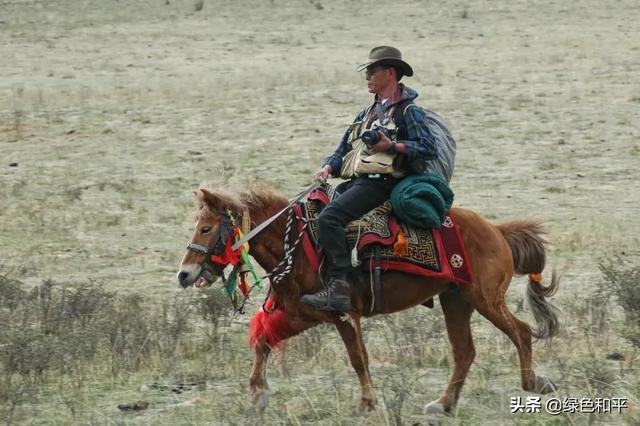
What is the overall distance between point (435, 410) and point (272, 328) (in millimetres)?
1065

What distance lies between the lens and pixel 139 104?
2231 cm

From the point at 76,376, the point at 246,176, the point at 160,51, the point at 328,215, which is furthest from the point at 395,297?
the point at 160,51

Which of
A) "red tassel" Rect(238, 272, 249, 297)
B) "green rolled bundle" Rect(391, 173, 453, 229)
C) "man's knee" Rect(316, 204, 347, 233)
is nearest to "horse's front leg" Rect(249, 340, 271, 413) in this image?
"red tassel" Rect(238, 272, 249, 297)

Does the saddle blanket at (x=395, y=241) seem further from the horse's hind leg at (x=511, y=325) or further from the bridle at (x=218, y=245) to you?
the bridle at (x=218, y=245)

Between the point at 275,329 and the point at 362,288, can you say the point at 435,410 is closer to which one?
the point at 362,288

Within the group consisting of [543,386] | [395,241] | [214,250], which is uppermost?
[395,241]

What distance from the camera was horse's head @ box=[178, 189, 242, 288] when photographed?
23.4 ft

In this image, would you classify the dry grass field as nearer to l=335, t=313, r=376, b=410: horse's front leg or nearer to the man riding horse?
l=335, t=313, r=376, b=410: horse's front leg

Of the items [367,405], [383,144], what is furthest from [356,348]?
[383,144]

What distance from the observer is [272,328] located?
24.3 feet

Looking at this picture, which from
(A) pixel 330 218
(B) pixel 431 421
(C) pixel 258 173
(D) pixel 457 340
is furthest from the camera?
(C) pixel 258 173

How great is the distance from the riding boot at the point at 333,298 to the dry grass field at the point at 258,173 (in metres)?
0.55

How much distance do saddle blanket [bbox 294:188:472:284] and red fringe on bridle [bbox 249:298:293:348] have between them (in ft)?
1.21

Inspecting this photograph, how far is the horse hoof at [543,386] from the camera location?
735 centimetres
